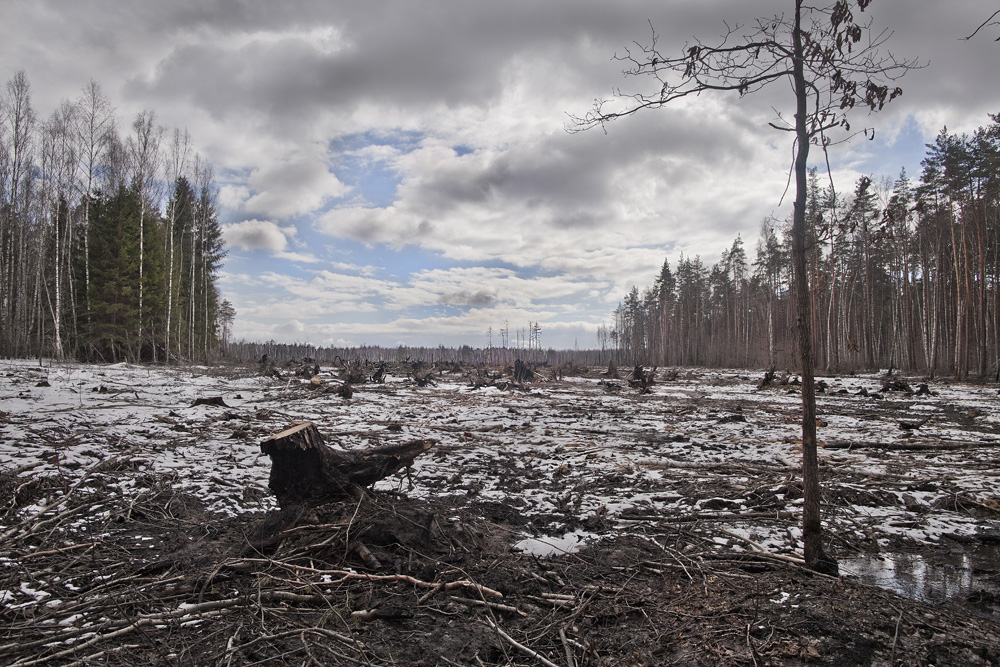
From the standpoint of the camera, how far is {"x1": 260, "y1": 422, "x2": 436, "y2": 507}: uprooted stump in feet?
13.2

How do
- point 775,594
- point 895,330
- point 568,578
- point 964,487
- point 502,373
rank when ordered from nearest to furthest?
point 775,594
point 568,578
point 964,487
point 502,373
point 895,330

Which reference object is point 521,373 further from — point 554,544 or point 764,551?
point 764,551

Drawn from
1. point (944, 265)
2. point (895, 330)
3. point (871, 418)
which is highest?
point (944, 265)

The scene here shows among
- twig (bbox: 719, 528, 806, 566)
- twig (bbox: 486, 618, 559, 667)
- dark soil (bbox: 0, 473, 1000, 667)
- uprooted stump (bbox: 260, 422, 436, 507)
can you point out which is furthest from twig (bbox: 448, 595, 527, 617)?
twig (bbox: 719, 528, 806, 566)

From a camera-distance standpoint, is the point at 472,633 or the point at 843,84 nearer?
the point at 472,633

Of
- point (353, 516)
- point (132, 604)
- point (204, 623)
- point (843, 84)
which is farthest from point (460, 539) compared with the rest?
point (843, 84)

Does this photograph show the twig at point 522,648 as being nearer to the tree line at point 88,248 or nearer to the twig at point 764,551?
the twig at point 764,551

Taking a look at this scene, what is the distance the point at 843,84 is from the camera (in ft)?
10.8

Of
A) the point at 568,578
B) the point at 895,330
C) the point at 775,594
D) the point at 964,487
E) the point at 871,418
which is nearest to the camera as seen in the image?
the point at 775,594

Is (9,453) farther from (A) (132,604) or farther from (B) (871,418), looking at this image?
(B) (871,418)

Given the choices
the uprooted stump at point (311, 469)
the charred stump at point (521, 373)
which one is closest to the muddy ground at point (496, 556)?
the uprooted stump at point (311, 469)

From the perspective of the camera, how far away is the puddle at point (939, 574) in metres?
3.11

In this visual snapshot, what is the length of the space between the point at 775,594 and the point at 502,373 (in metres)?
21.1

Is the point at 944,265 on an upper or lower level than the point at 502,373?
upper
